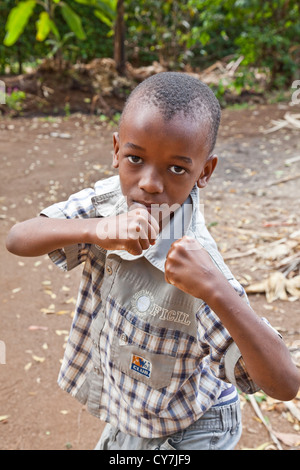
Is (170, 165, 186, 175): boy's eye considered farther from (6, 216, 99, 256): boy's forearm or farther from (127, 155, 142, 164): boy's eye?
(6, 216, 99, 256): boy's forearm

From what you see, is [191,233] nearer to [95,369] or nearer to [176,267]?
[176,267]

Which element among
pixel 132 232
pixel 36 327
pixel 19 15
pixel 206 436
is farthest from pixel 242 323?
pixel 36 327

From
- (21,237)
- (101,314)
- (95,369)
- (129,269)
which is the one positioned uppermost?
(21,237)

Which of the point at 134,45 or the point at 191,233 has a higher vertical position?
the point at 191,233

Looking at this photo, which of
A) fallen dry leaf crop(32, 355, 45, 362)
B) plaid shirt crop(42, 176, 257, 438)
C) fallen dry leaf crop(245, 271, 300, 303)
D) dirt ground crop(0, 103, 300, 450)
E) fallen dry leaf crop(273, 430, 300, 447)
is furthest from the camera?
fallen dry leaf crop(245, 271, 300, 303)

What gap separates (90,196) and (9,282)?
256cm

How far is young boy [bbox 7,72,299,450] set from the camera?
102 centimetres

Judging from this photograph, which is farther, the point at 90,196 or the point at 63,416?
the point at 63,416

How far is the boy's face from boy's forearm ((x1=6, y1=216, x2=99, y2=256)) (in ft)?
0.46

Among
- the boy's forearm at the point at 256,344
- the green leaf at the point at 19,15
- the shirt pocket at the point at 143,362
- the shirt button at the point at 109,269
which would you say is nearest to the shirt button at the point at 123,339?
the shirt pocket at the point at 143,362

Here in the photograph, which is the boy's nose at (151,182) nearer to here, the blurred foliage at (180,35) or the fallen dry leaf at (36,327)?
the fallen dry leaf at (36,327)

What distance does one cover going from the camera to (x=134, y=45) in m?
11.7

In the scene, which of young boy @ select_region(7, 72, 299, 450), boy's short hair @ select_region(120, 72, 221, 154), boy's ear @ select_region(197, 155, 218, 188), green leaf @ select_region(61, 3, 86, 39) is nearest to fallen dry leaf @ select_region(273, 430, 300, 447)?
young boy @ select_region(7, 72, 299, 450)

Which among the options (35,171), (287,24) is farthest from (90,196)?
(287,24)
